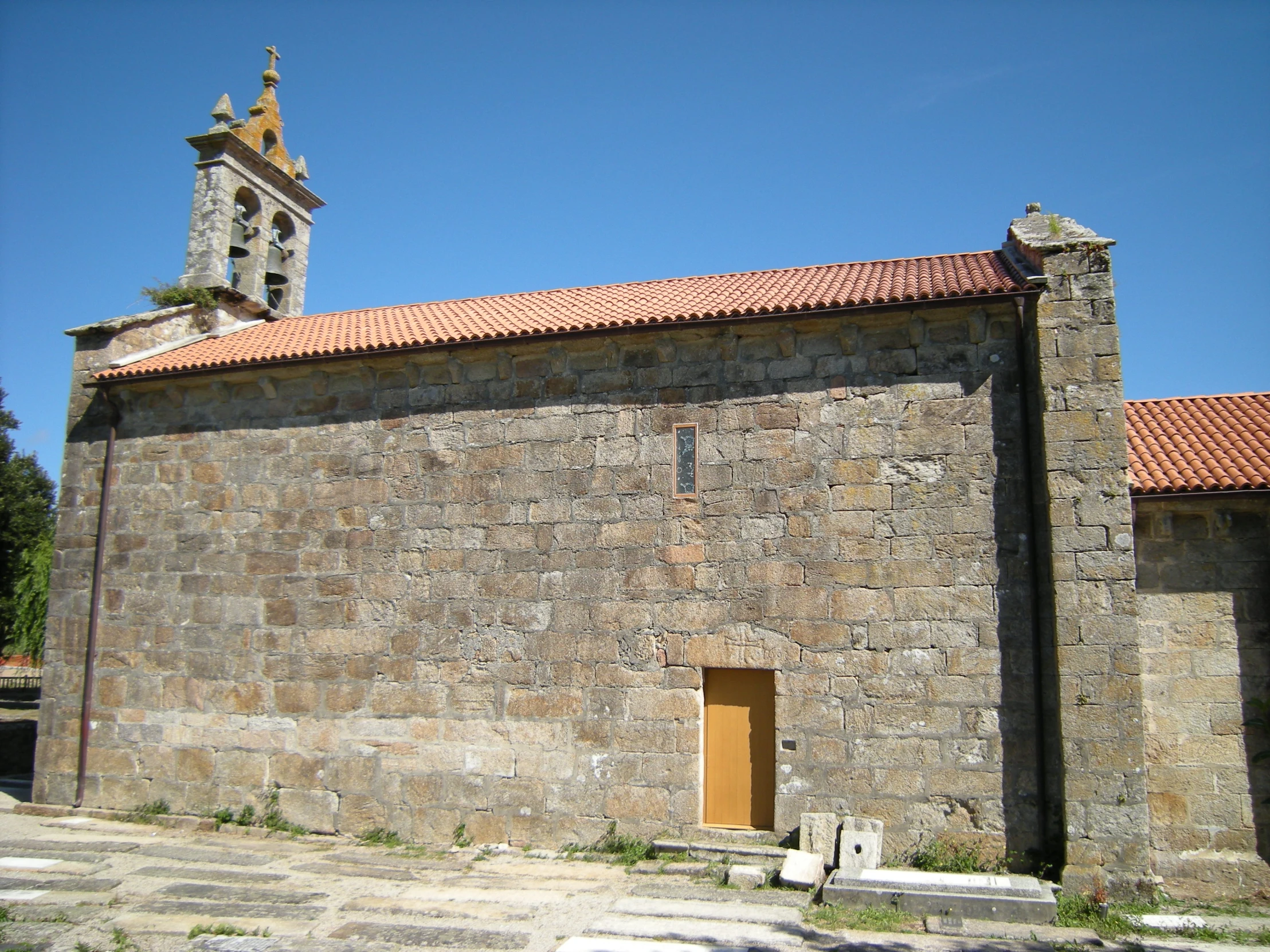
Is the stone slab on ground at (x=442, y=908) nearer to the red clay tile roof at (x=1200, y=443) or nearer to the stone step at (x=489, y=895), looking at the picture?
the stone step at (x=489, y=895)

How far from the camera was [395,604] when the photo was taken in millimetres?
9320

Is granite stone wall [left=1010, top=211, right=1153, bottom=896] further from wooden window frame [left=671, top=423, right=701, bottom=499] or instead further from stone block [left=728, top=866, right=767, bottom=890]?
wooden window frame [left=671, top=423, right=701, bottom=499]

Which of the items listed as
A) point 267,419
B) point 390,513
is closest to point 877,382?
point 390,513

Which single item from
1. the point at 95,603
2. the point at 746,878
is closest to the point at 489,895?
the point at 746,878

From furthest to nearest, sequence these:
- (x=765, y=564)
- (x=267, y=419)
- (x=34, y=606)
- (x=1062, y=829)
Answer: (x=34, y=606) < (x=267, y=419) < (x=765, y=564) < (x=1062, y=829)

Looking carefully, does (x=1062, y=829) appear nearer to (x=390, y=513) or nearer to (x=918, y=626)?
(x=918, y=626)

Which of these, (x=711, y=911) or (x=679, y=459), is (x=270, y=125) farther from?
(x=711, y=911)

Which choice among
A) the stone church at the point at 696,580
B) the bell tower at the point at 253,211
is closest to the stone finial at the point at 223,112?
the bell tower at the point at 253,211

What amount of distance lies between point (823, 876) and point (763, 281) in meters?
6.54

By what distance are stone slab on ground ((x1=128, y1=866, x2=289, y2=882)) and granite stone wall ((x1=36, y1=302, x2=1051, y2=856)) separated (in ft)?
4.33

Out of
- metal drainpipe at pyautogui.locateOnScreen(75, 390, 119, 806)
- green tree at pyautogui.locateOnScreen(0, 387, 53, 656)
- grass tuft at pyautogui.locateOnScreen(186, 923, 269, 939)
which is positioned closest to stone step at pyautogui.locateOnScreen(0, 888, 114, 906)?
Result: grass tuft at pyautogui.locateOnScreen(186, 923, 269, 939)

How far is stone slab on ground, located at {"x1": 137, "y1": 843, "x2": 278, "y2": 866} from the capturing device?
8.27 metres

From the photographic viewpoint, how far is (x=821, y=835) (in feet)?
25.2

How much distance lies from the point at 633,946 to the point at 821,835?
91.7 inches
